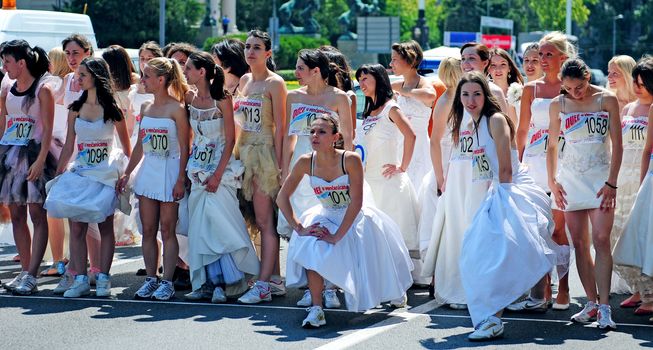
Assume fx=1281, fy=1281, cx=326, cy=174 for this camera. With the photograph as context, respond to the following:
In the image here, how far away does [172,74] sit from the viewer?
10.7 meters

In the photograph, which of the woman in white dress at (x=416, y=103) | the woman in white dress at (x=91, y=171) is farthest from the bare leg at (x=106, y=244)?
the woman in white dress at (x=416, y=103)

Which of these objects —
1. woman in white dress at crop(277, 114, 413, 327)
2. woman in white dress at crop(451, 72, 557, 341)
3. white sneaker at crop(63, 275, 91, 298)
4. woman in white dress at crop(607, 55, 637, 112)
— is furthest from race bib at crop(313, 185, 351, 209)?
woman in white dress at crop(607, 55, 637, 112)

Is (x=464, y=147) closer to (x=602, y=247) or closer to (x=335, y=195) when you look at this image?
(x=335, y=195)

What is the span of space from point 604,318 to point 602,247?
21.7 inches

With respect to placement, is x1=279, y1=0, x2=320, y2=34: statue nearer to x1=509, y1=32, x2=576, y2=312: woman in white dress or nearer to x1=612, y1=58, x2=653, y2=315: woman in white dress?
x1=509, y1=32, x2=576, y2=312: woman in white dress

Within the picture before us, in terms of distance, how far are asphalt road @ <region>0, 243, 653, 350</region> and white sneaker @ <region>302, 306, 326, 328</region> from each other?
0.07 meters

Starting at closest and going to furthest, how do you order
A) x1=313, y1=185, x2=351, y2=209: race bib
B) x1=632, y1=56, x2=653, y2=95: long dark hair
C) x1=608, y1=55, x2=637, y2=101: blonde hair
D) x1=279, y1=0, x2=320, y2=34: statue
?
1. x1=313, y1=185, x2=351, y2=209: race bib
2. x1=632, y1=56, x2=653, y2=95: long dark hair
3. x1=608, y1=55, x2=637, y2=101: blonde hair
4. x1=279, y1=0, x2=320, y2=34: statue

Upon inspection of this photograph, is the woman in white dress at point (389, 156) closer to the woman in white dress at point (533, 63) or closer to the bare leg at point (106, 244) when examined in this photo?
the woman in white dress at point (533, 63)

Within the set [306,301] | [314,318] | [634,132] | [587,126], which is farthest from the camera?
[634,132]

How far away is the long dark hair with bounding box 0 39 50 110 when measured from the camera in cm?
1109

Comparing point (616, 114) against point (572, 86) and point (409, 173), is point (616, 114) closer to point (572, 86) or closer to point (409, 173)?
point (572, 86)

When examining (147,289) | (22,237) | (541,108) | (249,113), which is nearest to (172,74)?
(249,113)

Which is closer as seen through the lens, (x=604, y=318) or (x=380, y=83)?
(x=604, y=318)

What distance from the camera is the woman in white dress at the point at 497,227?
8.88 metres
